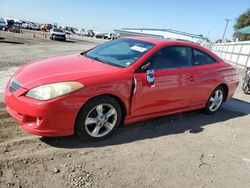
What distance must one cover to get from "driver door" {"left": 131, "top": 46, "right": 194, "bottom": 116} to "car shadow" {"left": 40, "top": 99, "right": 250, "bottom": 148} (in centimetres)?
35

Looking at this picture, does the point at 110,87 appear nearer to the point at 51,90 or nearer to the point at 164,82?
the point at 51,90

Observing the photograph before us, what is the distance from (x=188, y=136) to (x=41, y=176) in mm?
2763

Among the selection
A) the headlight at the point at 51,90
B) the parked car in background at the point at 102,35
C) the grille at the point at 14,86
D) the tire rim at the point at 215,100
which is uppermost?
the headlight at the point at 51,90

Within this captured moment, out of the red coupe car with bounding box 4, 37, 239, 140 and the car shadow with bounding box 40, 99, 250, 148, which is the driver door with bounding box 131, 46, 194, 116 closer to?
the red coupe car with bounding box 4, 37, 239, 140

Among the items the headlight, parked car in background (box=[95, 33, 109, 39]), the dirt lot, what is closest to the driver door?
the dirt lot

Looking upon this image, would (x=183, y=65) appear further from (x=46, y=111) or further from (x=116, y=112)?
(x=46, y=111)

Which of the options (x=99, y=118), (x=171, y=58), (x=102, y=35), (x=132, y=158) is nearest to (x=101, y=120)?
(x=99, y=118)

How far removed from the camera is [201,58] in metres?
5.96

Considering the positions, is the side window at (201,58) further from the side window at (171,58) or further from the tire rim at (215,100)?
the tire rim at (215,100)

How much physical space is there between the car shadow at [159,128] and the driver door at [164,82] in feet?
1.16

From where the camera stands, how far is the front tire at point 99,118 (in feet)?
13.4

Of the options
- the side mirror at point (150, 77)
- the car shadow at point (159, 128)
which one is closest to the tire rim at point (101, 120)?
the car shadow at point (159, 128)

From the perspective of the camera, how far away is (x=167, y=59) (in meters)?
5.18

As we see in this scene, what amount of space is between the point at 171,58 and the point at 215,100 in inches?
75.0
